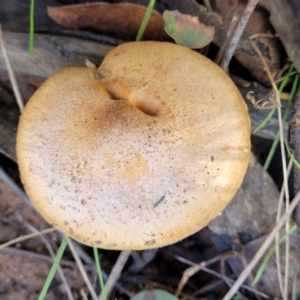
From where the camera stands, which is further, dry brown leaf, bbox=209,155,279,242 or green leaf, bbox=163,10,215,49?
dry brown leaf, bbox=209,155,279,242

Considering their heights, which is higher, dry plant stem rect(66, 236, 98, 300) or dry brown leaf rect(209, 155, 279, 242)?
dry brown leaf rect(209, 155, 279, 242)

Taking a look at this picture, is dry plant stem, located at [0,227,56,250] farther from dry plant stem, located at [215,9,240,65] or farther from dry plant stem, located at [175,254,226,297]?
dry plant stem, located at [215,9,240,65]

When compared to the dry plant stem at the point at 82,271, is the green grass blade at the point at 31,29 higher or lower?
higher

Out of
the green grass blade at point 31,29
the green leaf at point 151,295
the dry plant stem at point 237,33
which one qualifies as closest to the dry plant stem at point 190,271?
the green leaf at point 151,295

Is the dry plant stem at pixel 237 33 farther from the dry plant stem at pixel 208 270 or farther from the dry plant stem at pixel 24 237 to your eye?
the dry plant stem at pixel 24 237

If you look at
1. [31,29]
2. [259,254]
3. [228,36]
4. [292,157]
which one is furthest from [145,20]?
[259,254]

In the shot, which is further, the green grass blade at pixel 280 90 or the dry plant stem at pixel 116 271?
the dry plant stem at pixel 116 271

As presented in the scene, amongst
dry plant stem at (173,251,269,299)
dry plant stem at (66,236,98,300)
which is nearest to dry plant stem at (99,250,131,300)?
dry plant stem at (66,236,98,300)
